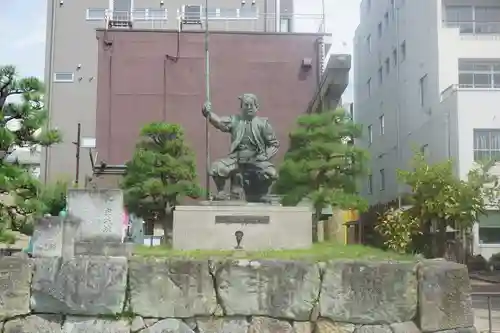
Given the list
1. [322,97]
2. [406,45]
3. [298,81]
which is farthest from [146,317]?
[406,45]

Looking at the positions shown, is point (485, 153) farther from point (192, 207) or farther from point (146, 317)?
A: point (146, 317)

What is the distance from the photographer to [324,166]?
17.7 m

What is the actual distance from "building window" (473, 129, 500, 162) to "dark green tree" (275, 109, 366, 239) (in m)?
6.51

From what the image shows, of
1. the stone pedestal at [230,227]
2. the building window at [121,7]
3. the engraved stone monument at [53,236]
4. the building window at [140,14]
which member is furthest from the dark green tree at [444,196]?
the building window at [121,7]

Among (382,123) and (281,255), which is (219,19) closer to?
(382,123)

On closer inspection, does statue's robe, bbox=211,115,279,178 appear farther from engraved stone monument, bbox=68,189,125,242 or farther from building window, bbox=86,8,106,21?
building window, bbox=86,8,106,21

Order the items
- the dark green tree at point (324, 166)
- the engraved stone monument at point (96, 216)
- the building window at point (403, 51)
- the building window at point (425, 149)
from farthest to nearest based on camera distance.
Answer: the building window at point (403, 51) → the building window at point (425, 149) → the dark green tree at point (324, 166) → the engraved stone monument at point (96, 216)

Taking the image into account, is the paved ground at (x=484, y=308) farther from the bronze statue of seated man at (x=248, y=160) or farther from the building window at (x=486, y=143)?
the building window at (x=486, y=143)

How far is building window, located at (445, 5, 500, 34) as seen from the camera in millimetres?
25484

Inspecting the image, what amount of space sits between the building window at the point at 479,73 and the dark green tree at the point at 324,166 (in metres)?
8.45

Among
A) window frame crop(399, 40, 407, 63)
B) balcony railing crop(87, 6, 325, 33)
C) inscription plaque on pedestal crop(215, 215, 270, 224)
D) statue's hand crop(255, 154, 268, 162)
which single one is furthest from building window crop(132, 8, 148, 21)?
inscription plaque on pedestal crop(215, 215, 270, 224)

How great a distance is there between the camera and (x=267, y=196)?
Answer: 10.6 metres

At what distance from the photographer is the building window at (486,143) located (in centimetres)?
2251

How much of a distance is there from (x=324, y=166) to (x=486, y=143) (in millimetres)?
8417
